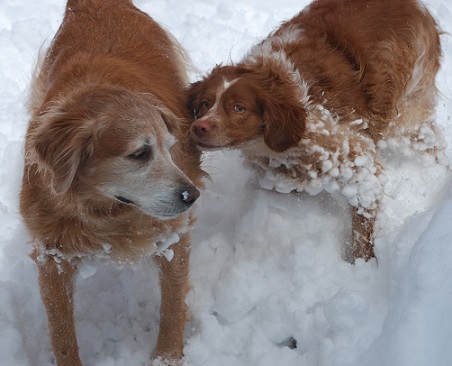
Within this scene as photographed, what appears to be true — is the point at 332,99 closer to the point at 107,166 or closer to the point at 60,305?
the point at 107,166

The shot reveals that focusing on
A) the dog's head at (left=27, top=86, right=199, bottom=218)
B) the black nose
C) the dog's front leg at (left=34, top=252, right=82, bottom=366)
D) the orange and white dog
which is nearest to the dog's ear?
the dog's head at (left=27, top=86, right=199, bottom=218)

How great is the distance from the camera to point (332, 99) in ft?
12.8

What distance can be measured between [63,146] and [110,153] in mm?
197

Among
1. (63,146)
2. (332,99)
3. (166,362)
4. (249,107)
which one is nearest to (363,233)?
(332,99)

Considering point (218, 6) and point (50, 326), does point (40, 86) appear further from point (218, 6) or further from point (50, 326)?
point (218, 6)

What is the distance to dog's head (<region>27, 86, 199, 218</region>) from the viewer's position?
8.74 feet

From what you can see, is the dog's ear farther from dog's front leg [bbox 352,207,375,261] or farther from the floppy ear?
dog's front leg [bbox 352,207,375,261]

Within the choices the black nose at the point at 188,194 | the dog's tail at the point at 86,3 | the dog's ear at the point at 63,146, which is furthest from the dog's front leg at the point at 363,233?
the dog's tail at the point at 86,3

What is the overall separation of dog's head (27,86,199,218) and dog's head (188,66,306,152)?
727 millimetres

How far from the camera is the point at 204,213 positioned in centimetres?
426

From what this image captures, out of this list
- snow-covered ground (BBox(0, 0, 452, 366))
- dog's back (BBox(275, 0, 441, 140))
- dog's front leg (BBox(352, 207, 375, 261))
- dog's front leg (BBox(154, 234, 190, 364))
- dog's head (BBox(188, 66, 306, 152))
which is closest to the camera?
snow-covered ground (BBox(0, 0, 452, 366))

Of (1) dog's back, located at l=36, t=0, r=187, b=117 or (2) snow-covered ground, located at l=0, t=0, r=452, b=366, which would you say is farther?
(1) dog's back, located at l=36, t=0, r=187, b=117

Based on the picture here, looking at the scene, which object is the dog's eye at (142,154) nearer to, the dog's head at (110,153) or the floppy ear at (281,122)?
the dog's head at (110,153)

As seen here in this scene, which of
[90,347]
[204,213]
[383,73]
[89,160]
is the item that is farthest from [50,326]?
[383,73]
